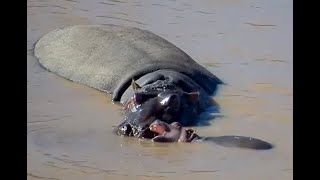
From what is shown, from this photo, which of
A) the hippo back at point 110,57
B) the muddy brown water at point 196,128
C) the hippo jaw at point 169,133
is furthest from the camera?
the hippo back at point 110,57

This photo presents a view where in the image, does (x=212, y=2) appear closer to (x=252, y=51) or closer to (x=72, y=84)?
(x=252, y=51)

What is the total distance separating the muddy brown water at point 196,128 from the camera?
4.91 metres

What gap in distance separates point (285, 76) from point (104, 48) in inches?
60.6

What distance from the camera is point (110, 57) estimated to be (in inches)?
241

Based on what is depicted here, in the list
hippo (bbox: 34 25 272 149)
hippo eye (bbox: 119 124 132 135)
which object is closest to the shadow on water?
hippo (bbox: 34 25 272 149)

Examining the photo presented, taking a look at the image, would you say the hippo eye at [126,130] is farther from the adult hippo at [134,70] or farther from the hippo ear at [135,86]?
the hippo ear at [135,86]

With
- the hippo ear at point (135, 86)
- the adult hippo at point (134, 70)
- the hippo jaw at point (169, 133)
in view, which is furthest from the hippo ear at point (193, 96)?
the hippo ear at point (135, 86)

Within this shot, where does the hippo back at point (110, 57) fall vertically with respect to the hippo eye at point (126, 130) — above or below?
above

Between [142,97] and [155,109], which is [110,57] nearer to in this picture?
[142,97]

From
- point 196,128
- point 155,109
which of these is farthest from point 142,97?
point 196,128

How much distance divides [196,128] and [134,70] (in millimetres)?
786

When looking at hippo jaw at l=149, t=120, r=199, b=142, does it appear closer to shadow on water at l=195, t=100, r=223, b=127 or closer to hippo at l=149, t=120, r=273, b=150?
hippo at l=149, t=120, r=273, b=150

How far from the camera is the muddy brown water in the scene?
16.1ft

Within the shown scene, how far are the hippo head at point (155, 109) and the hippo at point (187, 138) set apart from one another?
5cm
